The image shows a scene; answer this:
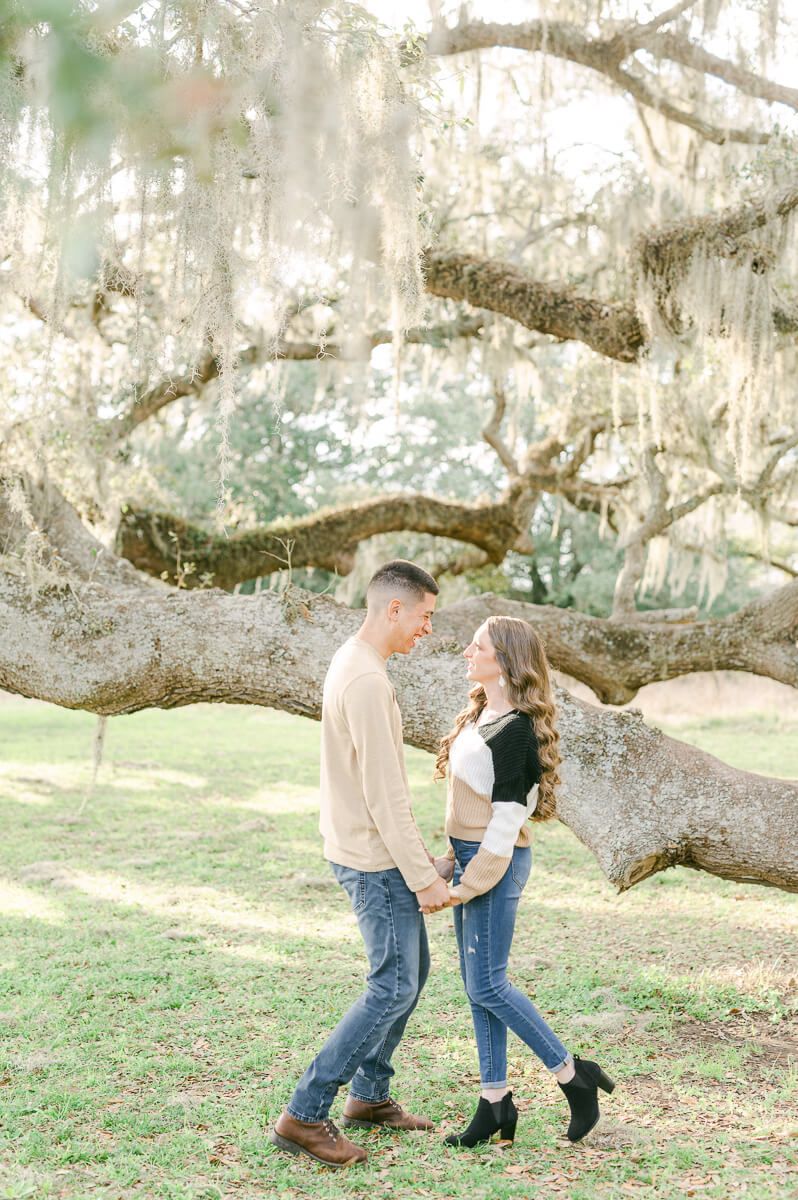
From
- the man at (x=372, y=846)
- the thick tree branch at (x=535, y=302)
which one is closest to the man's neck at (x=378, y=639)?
the man at (x=372, y=846)

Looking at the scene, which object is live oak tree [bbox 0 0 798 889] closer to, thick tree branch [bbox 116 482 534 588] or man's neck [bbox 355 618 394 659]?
thick tree branch [bbox 116 482 534 588]

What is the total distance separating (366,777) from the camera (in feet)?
9.48

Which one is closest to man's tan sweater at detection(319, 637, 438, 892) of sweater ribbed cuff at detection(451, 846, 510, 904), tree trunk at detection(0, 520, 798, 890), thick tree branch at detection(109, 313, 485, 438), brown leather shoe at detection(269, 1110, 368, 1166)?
sweater ribbed cuff at detection(451, 846, 510, 904)

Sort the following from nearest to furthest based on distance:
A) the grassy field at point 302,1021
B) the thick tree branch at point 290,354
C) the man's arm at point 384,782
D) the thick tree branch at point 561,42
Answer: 1. the man's arm at point 384,782
2. the grassy field at point 302,1021
3. the thick tree branch at point 561,42
4. the thick tree branch at point 290,354

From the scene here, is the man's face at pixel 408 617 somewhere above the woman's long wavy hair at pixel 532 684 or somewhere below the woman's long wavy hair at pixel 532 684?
above

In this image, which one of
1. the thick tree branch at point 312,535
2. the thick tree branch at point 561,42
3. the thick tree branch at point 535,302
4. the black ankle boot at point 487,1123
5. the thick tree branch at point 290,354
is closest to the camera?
the black ankle boot at point 487,1123

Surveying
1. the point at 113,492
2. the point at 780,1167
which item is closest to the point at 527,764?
the point at 780,1167

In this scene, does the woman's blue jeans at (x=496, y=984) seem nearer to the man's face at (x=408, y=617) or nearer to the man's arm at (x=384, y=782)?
the man's arm at (x=384, y=782)

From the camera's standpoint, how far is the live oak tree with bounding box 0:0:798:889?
3.84 m

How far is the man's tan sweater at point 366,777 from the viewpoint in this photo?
2.88m

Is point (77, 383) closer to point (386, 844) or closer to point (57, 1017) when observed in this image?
point (57, 1017)

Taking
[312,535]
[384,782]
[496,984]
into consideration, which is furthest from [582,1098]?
[312,535]

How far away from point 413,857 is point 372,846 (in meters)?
0.13

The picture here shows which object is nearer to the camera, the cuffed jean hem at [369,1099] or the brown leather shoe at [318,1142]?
the brown leather shoe at [318,1142]
